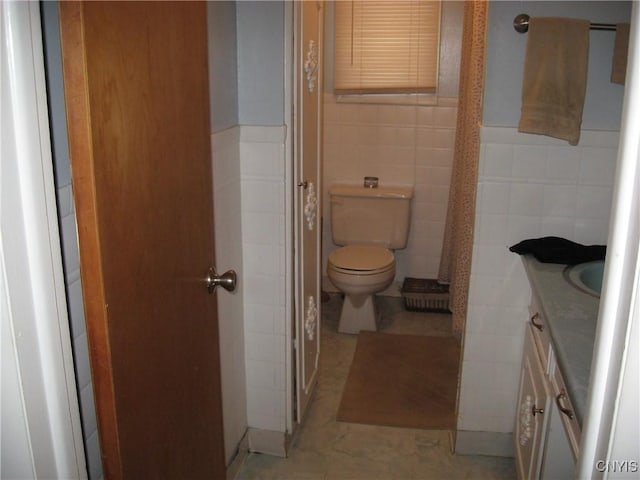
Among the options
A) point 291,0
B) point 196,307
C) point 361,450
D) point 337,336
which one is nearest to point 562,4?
point 291,0

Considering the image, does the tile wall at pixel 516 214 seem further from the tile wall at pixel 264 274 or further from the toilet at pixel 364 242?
the toilet at pixel 364 242

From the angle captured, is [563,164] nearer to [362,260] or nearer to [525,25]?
[525,25]

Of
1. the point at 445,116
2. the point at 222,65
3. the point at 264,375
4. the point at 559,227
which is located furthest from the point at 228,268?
the point at 445,116

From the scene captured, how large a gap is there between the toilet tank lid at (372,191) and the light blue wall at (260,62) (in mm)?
1659

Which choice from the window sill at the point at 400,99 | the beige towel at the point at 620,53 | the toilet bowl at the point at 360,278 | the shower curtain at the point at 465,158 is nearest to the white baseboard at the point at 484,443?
the shower curtain at the point at 465,158

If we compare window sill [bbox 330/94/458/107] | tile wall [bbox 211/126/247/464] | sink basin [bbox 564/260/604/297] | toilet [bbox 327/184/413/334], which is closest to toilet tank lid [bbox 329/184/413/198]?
toilet [bbox 327/184/413/334]

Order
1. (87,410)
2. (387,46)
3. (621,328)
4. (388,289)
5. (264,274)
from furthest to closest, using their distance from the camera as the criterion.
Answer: (388,289)
(387,46)
(264,274)
(87,410)
(621,328)

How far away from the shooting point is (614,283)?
0.73 meters

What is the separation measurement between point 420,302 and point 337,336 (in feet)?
2.14

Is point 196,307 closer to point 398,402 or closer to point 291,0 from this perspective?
point 291,0

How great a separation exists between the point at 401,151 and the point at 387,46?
625 mm

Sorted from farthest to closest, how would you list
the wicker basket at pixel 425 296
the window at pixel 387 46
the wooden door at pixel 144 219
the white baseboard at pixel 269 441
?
1. the wicker basket at pixel 425 296
2. the window at pixel 387 46
3. the white baseboard at pixel 269 441
4. the wooden door at pixel 144 219

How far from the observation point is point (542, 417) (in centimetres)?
186

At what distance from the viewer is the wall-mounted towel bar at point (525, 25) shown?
2061 millimetres
